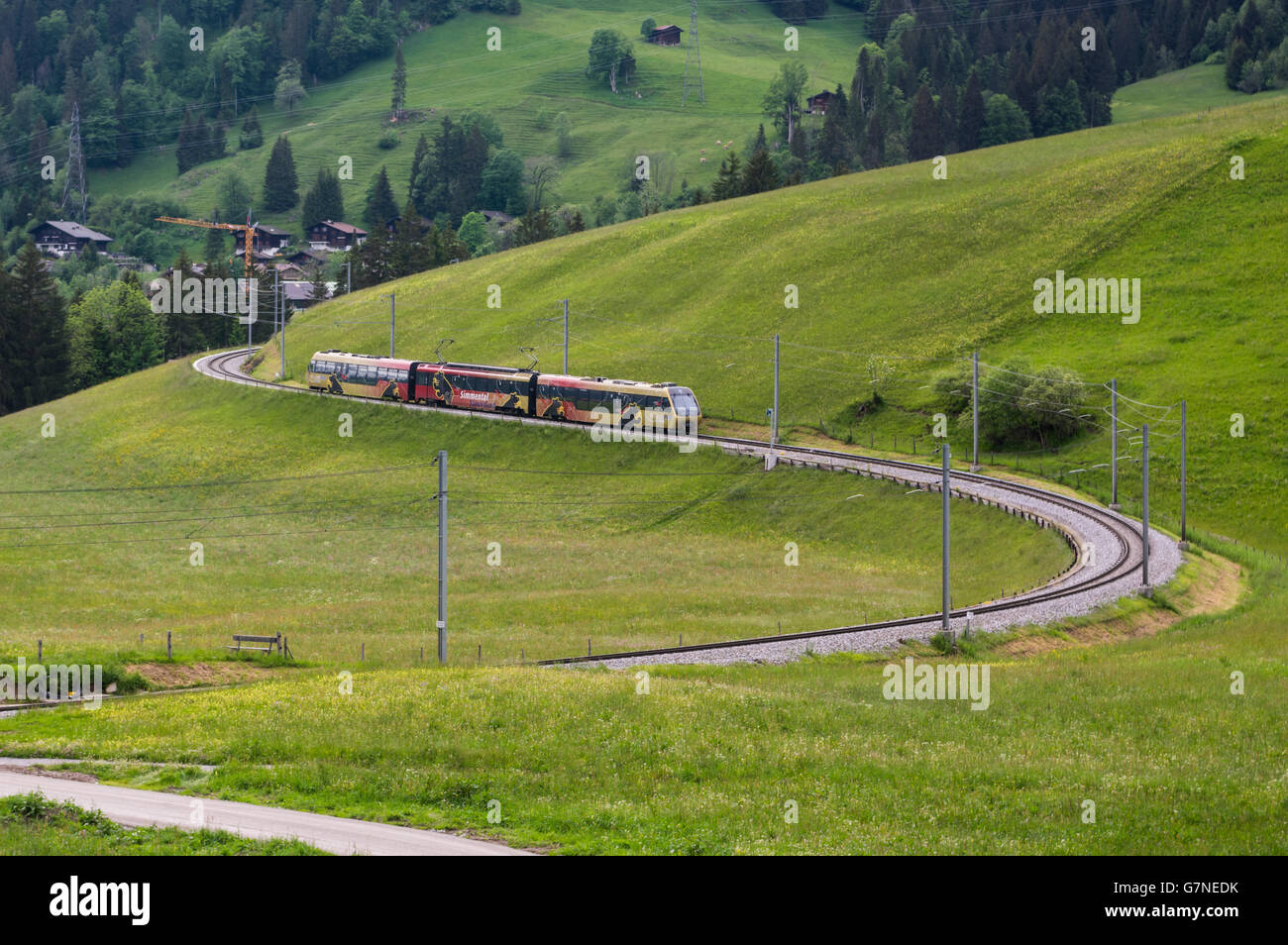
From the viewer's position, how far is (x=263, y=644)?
4166 cm

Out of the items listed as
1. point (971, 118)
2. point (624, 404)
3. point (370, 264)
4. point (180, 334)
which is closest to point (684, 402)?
point (624, 404)

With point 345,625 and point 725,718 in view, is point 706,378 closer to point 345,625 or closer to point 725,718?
point 345,625

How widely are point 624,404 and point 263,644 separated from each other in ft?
139

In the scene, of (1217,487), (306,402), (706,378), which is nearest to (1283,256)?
(1217,487)

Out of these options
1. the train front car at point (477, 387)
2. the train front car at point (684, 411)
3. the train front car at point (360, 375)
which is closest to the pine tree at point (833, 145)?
the train front car at point (360, 375)

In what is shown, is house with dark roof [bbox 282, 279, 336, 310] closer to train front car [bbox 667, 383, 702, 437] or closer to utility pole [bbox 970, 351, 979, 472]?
train front car [bbox 667, 383, 702, 437]

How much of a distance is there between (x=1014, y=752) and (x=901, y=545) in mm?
39016

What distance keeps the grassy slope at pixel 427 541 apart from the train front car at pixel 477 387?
9.41 ft

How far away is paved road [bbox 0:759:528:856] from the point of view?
61.0 ft

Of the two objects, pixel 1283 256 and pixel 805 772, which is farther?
pixel 1283 256

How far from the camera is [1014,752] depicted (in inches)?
965

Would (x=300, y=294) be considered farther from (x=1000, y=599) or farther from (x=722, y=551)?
(x=1000, y=599)

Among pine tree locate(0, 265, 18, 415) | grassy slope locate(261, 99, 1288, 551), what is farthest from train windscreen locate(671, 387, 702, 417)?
pine tree locate(0, 265, 18, 415)

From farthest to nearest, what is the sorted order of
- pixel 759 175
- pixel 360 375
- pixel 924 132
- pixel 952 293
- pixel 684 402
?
pixel 924 132, pixel 759 175, pixel 360 375, pixel 952 293, pixel 684 402
